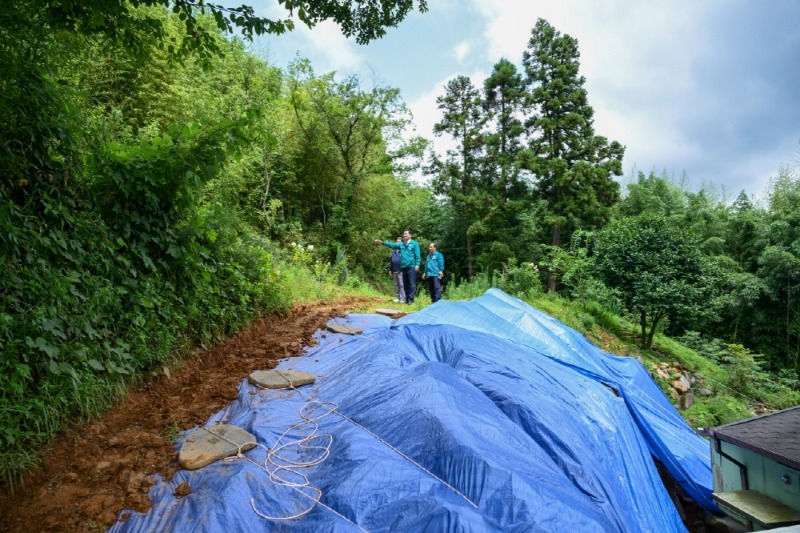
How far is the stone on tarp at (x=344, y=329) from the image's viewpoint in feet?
15.0

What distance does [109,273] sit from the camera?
112 inches

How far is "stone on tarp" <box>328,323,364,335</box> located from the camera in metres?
4.58

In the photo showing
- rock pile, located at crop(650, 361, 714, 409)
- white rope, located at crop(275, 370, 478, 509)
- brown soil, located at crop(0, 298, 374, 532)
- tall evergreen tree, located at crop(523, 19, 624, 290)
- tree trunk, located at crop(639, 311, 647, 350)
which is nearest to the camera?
brown soil, located at crop(0, 298, 374, 532)

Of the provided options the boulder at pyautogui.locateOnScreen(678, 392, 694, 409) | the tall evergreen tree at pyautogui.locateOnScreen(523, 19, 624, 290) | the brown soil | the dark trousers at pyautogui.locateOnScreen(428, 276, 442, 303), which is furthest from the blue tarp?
the tall evergreen tree at pyautogui.locateOnScreen(523, 19, 624, 290)

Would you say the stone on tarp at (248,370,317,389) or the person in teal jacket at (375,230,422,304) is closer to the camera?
the stone on tarp at (248,370,317,389)

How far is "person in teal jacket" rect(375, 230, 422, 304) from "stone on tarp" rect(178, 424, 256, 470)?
17.7ft

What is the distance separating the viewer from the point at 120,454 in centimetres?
218

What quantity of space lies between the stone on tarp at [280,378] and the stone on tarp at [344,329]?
3.80 ft

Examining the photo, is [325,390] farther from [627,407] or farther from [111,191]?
[627,407]

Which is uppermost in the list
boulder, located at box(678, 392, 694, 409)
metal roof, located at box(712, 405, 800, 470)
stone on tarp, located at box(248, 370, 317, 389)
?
stone on tarp, located at box(248, 370, 317, 389)

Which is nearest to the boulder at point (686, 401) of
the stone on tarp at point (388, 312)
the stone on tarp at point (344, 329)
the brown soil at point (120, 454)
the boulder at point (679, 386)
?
the boulder at point (679, 386)

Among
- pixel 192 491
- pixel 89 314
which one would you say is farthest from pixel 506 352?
pixel 89 314

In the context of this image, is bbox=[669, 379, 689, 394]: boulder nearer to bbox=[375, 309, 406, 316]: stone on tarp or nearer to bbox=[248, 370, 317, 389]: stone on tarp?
bbox=[375, 309, 406, 316]: stone on tarp

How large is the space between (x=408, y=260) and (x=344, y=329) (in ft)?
10.5
